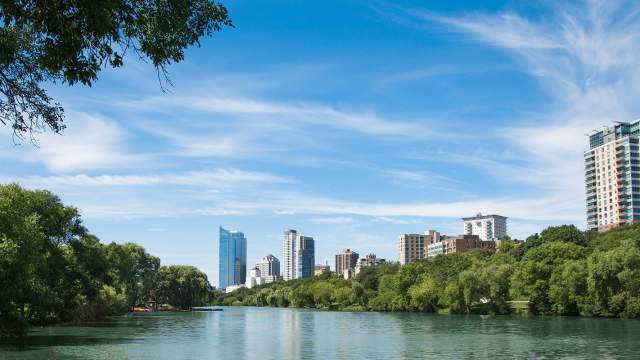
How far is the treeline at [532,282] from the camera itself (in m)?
92.6

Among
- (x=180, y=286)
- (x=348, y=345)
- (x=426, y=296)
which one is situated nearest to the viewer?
(x=348, y=345)

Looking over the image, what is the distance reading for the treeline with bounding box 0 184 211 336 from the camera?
48.4m

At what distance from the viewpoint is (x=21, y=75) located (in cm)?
1658

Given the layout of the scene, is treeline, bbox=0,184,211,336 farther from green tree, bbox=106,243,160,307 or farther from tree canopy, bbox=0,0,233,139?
tree canopy, bbox=0,0,233,139

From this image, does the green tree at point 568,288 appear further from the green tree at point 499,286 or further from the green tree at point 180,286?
the green tree at point 180,286

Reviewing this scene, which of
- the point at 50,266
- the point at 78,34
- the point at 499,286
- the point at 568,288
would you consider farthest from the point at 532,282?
the point at 78,34

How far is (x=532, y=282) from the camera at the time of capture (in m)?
112

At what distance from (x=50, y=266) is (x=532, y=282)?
256 feet

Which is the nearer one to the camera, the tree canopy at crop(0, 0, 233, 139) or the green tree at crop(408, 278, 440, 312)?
the tree canopy at crop(0, 0, 233, 139)

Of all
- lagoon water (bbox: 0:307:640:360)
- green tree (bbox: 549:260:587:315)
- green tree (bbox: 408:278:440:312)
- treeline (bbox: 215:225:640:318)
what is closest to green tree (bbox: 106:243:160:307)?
treeline (bbox: 215:225:640:318)

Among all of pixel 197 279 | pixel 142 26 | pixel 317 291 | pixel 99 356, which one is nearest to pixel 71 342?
pixel 99 356

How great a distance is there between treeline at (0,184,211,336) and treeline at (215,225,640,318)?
60577mm

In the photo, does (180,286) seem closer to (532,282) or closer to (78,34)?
(532,282)

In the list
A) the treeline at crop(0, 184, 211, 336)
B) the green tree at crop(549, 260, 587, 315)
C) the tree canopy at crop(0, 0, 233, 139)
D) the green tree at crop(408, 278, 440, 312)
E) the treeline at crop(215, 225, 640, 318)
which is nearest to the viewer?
the tree canopy at crop(0, 0, 233, 139)
